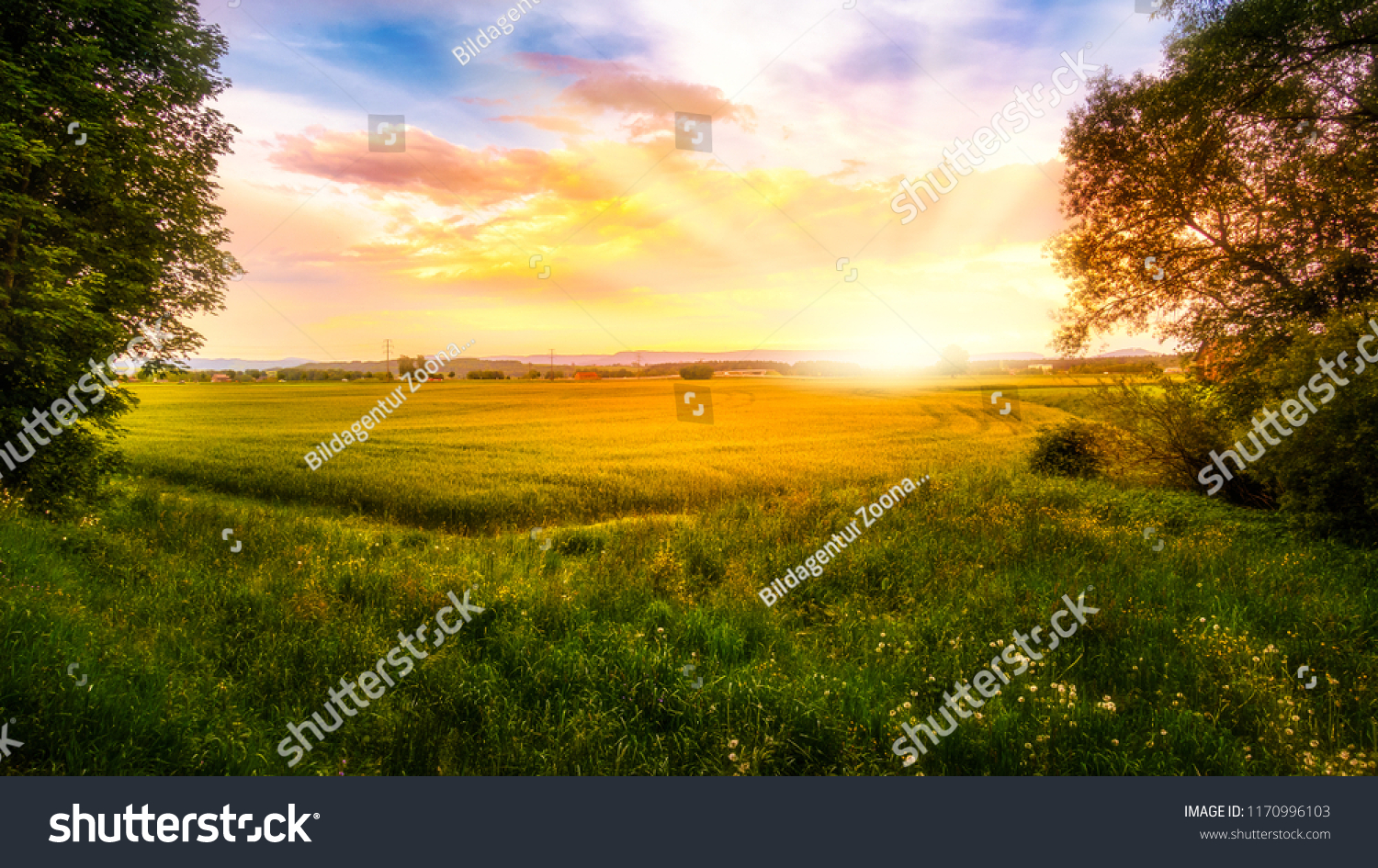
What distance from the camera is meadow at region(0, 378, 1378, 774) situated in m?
4.70

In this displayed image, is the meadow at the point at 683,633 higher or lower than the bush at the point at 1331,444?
lower

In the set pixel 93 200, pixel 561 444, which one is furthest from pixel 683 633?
pixel 561 444

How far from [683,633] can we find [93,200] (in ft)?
46.6

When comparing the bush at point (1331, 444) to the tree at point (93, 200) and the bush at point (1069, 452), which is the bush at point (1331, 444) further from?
the tree at point (93, 200)

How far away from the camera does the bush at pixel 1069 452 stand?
52.3ft

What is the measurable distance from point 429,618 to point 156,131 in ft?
42.2

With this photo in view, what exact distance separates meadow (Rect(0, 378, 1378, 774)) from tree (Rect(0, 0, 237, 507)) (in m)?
2.37

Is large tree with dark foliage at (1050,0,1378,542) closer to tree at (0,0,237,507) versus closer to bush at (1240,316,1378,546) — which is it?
bush at (1240,316,1378,546)

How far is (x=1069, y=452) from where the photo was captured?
16.4 m

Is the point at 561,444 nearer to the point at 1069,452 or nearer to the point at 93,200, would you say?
the point at 93,200

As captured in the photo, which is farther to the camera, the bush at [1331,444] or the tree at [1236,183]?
the tree at [1236,183]

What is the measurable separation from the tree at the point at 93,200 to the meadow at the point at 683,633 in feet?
7.79

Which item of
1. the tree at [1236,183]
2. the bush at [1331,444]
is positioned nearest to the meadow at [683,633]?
the bush at [1331,444]

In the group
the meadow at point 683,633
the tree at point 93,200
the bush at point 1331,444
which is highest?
the tree at point 93,200
